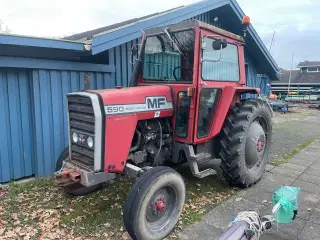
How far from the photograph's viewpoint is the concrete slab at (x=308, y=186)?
436 centimetres

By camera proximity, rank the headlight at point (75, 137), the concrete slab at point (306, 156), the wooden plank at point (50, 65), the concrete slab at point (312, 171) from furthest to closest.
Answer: the concrete slab at point (306, 156), the concrete slab at point (312, 171), the wooden plank at point (50, 65), the headlight at point (75, 137)

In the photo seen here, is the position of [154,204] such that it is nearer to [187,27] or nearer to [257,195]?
[257,195]

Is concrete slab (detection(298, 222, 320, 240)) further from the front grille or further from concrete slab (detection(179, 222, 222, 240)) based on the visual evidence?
the front grille

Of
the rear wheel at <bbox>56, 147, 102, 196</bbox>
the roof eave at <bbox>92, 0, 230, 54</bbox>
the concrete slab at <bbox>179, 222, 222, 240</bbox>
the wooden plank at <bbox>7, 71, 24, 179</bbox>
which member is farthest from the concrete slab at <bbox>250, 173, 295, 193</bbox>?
the wooden plank at <bbox>7, 71, 24, 179</bbox>

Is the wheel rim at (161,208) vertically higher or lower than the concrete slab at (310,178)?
higher

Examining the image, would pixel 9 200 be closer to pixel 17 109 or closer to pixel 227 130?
pixel 17 109

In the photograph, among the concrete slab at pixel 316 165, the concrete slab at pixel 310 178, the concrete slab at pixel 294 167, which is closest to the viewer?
the concrete slab at pixel 310 178

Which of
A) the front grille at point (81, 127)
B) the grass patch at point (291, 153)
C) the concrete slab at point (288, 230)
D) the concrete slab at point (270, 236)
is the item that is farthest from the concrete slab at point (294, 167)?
the front grille at point (81, 127)

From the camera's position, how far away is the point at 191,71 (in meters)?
3.63

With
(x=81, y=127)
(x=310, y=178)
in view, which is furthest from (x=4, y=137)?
(x=310, y=178)

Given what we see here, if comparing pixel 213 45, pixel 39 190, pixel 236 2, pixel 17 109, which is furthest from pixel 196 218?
pixel 236 2

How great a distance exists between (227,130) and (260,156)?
1.04 meters

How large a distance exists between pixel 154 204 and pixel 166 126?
116 cm

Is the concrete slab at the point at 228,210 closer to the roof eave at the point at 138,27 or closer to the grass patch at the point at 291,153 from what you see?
the grass patch at the point at 291,153
